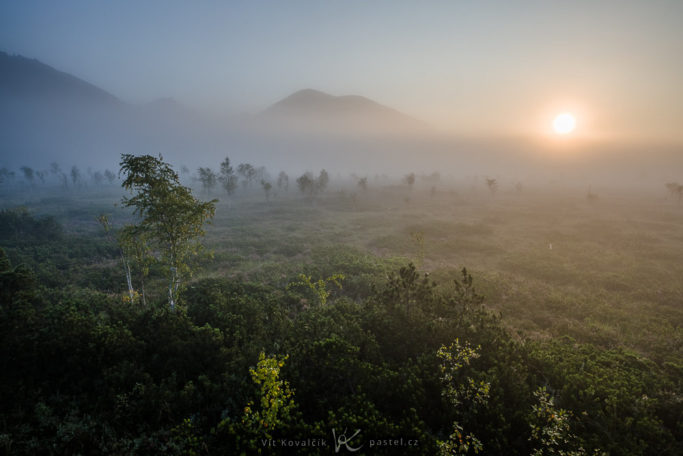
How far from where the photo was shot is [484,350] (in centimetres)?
1223

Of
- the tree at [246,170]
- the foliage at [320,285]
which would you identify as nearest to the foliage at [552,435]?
the foliage at [320,285]

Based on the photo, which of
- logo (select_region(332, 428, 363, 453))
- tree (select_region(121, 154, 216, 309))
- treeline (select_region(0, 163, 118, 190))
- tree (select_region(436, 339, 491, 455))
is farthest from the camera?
treeline (select_region(0, 163, 118, 190))

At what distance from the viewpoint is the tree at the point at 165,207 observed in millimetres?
14250

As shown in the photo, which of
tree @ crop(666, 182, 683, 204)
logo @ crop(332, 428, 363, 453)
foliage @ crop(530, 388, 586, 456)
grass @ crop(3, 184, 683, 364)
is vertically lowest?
grass @ crop(3, 184, 683, 364)

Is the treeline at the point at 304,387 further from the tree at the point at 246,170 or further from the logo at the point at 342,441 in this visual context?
the tree at the point at 246,170

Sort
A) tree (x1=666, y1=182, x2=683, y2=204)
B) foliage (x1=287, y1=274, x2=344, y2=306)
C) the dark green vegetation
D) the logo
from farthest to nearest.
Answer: tree (x1=666, y1=182, x2=683, y2=204)
foliage (x1=287, y1=274, x2=344, y2=306)
the dark green vegetation
the logo

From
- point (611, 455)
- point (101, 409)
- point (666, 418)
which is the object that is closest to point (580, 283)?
point (666, 418)

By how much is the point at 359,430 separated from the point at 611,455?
7580 millimetres

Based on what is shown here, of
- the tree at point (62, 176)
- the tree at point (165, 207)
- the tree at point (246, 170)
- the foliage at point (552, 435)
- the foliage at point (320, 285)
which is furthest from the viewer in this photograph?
the tree at point (62, 176)

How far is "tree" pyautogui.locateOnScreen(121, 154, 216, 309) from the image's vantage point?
46.8 feet

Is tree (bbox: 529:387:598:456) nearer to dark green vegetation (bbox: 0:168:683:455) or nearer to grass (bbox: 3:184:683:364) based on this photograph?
dark green vegetation (bbox: 0:168:683:455)

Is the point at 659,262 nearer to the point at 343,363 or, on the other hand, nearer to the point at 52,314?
the point at 343,363

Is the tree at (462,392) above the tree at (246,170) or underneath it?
underneath

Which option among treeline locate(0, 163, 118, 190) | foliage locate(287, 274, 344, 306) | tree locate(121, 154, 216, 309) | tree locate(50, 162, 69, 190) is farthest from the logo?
tree locate(50, 162, 69, 190)
